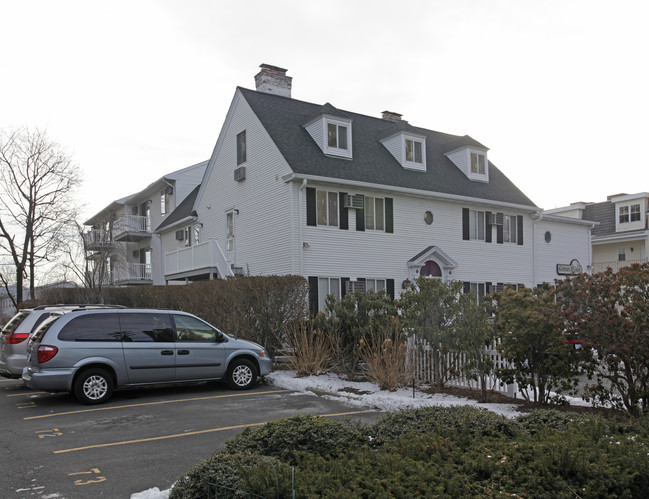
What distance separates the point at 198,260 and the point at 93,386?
45.5 ft

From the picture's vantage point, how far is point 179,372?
10.6 meters

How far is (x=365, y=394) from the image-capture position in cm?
Answer: 997

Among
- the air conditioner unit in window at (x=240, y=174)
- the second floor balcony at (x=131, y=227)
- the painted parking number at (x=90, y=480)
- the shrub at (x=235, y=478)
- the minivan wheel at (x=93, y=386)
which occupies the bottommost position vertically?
the painted parking number at (x=90, y=480)

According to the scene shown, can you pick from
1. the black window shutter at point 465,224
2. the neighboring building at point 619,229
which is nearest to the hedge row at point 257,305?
the black window shutter at point 465,224

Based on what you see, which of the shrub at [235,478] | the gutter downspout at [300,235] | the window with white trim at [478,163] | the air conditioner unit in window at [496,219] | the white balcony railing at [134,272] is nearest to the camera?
the shrub at [235,478]

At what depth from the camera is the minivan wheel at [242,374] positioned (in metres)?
11.2

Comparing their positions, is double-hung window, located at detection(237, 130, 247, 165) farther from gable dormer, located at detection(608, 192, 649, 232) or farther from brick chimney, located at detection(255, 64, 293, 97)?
gable dormer, located at detection(608, 192, 649, 232)

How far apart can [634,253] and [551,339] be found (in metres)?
31.4

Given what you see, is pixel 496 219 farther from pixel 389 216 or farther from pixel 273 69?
pixel 273 69

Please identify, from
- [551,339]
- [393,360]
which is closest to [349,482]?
[551,339]

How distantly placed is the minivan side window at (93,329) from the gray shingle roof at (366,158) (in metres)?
9.74

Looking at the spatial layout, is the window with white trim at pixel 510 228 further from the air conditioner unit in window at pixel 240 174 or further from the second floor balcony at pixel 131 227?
the second floor balcony at pixel 131 227

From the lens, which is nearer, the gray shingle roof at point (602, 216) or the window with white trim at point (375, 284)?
the window with white trim at point (375, 284)

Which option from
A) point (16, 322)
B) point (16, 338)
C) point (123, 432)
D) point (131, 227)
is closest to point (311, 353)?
point (123, 432)
